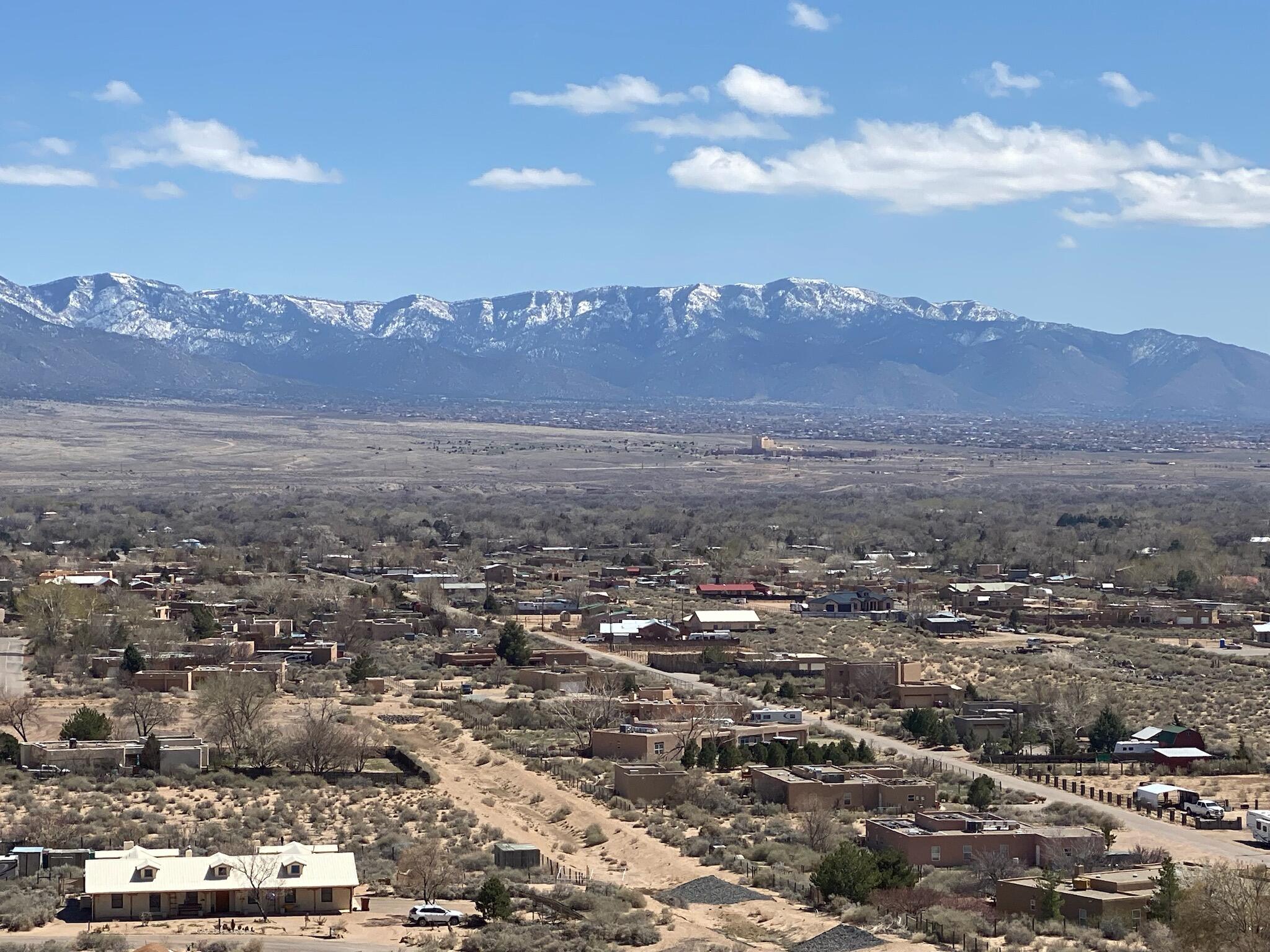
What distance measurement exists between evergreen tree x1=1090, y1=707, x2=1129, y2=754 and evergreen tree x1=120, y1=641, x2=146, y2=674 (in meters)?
26.4

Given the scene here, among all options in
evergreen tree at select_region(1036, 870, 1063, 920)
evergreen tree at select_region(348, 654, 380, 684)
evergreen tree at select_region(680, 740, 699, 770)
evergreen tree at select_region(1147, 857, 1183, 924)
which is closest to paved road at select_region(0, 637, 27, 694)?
evergreen tree at select_region(348, 654, 380, 684)

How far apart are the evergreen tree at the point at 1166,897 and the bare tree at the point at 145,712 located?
24.3 metres

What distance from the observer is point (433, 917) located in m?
31.7

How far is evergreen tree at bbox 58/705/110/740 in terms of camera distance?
46469mm

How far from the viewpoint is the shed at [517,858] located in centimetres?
3597

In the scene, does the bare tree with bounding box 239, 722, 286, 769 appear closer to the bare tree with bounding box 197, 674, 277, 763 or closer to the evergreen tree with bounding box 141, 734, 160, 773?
the bare tree with bounding box 197, 674, 277, 763

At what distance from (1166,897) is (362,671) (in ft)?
104

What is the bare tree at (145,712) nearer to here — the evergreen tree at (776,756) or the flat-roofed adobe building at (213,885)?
the evergreen tree at (776,756)

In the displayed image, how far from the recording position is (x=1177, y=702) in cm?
5772

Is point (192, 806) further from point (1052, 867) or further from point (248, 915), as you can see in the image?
point (1052, 867)

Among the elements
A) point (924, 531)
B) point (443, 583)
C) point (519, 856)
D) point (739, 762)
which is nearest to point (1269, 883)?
point (519, 856)

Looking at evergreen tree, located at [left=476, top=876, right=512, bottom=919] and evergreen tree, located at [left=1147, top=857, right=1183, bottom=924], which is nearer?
evergreen tree, located at [left=1147, top=857, right=1183, bottom=924]

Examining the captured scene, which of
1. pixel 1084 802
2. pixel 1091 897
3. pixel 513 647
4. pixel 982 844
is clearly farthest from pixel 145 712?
pixel 1091 897

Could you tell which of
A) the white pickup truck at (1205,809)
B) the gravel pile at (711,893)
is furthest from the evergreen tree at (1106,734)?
the gravel pile at (711,893)
